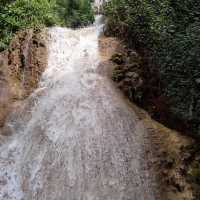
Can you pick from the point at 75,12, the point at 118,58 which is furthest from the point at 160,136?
the point at 75,12

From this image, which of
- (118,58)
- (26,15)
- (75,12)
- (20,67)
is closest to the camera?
(118,58)

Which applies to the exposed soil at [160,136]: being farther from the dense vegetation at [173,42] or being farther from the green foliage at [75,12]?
the green foliage at [75,12]

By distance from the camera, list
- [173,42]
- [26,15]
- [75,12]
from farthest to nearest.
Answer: [75,12] → [26,15] → [173,42]

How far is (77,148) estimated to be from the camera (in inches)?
447

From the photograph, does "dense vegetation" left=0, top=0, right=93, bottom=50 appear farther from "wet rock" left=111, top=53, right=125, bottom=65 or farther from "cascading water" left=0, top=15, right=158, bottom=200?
"wet rock" left=111, top=53, right=125, bottom=65

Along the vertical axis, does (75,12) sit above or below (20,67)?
above

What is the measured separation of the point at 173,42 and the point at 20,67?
540 centimetres

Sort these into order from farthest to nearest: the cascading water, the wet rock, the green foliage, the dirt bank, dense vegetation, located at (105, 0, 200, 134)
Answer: the green foliage < the dirt bank < the wet rock < the cascading water < dense vegetation, located at (105, 0, 200, 134)

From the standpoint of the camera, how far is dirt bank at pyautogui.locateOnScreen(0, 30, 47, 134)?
45.2ft

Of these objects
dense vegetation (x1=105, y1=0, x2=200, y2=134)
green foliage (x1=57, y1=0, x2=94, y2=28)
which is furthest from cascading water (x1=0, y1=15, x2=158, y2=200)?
green foliage (x1=57, y1=0, x2=94, y2=28)

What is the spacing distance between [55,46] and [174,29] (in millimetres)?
4936

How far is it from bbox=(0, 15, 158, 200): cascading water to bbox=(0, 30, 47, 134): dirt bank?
2.37 feet

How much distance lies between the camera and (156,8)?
522 inches

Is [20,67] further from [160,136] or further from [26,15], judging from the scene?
[160,136]
